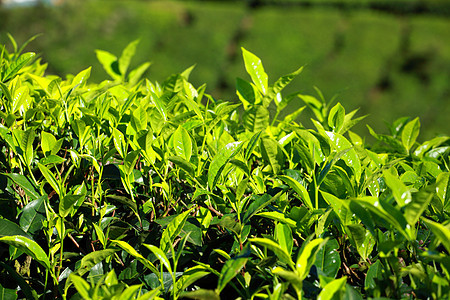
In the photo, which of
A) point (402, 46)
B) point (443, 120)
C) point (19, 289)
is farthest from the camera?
point (402, 46)

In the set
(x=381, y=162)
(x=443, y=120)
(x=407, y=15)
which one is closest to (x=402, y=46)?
(x=407, y=15)

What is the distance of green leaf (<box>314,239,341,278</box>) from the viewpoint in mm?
809

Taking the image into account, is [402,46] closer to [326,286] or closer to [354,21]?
[354,21]

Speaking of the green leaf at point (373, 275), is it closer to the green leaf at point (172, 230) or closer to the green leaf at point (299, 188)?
the green leaf at point (299, 188)

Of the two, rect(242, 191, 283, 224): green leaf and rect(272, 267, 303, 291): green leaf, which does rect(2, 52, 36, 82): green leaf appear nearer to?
rect(242, 191, 283, 224): green leaf

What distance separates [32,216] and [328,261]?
2.17 feet

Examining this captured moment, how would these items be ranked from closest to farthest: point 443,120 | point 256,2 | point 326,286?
point 326,286
point 443,120
point 256,2

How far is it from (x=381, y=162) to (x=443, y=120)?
687 inches

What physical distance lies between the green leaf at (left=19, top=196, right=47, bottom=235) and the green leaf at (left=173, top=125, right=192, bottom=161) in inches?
12.9

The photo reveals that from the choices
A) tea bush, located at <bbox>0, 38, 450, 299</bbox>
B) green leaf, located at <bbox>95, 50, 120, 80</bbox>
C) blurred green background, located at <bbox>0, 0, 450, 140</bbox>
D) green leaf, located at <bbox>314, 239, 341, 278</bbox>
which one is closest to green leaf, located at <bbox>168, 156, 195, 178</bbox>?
tea bush, located at <bbox>0, 38, 450, 299</bbox>

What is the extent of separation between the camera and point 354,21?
66.1 feet

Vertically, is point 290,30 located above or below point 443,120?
above

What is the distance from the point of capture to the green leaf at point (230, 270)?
74 cm

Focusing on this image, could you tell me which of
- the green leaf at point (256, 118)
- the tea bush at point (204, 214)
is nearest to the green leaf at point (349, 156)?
the tea bush at point (204, 214)
